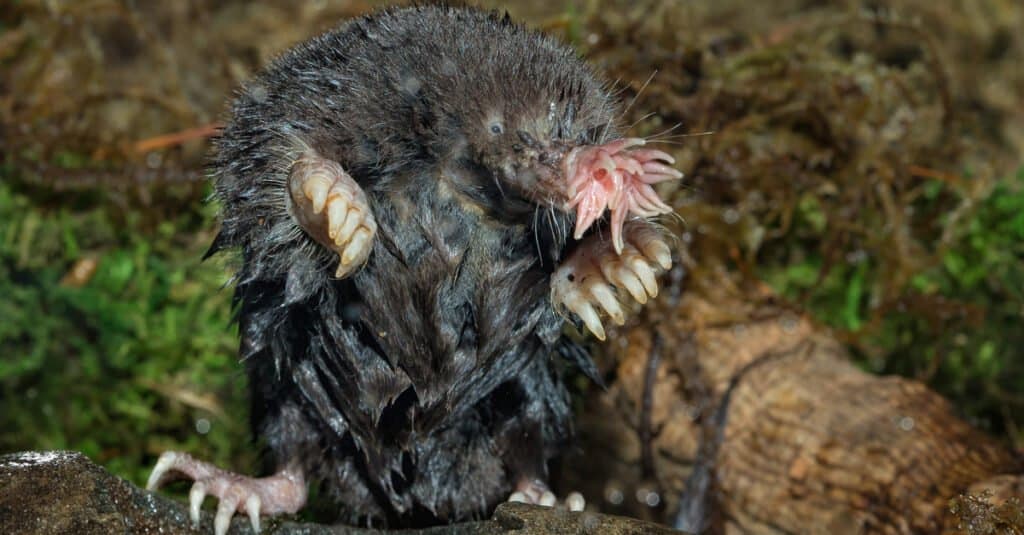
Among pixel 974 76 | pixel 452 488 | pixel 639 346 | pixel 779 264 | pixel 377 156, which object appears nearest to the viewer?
pixel 377 156

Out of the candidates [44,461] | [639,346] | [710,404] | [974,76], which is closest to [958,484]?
[710,404]

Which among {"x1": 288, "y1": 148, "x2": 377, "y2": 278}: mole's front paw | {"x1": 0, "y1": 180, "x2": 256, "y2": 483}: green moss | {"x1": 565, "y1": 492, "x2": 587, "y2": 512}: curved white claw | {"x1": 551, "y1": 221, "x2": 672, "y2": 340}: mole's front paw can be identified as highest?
{"x1": 288, "y1": 148, "x2": 377, "y2": 278}: mole's front paw

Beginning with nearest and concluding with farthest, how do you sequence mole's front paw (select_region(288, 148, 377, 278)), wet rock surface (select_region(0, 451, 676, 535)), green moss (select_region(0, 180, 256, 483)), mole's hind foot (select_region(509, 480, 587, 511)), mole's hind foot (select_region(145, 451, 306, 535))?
1. wet rock surface (select_region(0, 451, 676, 535))
2. mole's front paw (select_region(288, 148, 377, 278))
3. mole's hind foot (select_region(145, 451, 306, 535))
4. mole's hind foot (select_region(509, 480, 587, 511))
5. green moss (select_region(0, 180, 256, 483))

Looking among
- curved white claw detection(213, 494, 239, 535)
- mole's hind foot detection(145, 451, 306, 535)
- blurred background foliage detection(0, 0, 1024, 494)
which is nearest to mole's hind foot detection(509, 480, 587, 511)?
mole's hind foot detection(145, 451, 306, 535)

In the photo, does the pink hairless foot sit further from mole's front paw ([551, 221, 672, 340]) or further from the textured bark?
the textured bark

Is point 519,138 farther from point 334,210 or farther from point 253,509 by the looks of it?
point 253,509

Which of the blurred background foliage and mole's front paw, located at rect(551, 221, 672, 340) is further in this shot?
the blurred background foliage

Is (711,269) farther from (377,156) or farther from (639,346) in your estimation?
(377,156)
